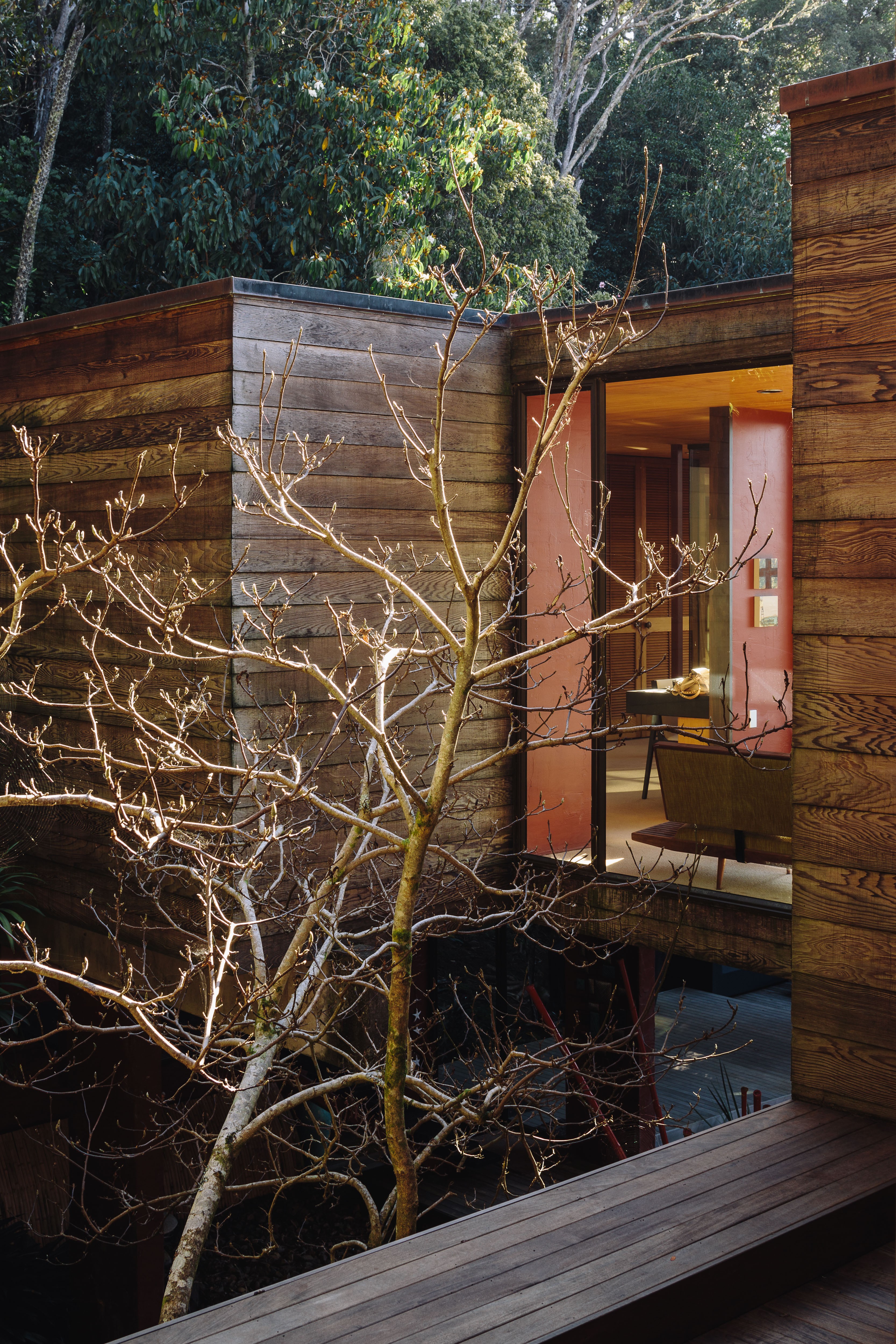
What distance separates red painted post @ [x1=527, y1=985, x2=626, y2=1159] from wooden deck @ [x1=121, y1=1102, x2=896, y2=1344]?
123cm

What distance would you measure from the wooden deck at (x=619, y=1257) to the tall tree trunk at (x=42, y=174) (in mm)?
10227

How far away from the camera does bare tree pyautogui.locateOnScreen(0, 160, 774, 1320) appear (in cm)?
322

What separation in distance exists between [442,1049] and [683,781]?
318 cm

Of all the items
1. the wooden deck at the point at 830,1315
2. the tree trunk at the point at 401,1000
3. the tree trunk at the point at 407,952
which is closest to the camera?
the wooden deck at the point at 830,1315

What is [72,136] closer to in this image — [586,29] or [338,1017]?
[586,29]

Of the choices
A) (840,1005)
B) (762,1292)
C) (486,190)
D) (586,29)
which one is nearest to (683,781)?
(840,1005)

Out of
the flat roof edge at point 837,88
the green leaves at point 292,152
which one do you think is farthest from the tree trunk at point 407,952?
the green leaves at point 292,152

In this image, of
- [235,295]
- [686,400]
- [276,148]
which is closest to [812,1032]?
[235,295]

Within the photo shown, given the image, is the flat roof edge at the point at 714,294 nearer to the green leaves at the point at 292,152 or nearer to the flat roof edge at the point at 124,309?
the flat roof edge at the point at 124,309

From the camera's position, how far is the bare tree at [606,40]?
15.8 meters

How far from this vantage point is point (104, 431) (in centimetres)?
562

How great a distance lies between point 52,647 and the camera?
595cm

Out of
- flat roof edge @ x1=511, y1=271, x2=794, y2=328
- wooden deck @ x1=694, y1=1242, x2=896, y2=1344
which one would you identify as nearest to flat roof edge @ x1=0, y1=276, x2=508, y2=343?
flat roof edge @ x1=511, y1=271, x2=794, y2=328

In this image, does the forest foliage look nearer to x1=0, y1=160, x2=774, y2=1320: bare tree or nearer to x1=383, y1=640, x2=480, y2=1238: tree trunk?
x1=0, y1=160, x2=774, y2=1320: bare tree
